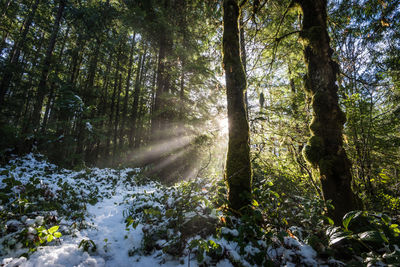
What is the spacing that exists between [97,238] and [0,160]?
9.04 metres

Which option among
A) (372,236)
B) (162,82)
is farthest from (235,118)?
(162,82)

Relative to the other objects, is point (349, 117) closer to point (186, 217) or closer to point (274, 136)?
point (274, 136)

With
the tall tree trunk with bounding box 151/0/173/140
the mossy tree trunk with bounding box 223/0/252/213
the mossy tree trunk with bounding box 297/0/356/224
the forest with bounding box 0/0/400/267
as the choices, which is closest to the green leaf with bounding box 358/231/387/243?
the forest with bounding box 0/0/400/267

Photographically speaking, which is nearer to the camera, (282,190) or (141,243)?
(141,243)

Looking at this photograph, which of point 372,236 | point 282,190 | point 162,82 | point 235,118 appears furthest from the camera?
point 162,82

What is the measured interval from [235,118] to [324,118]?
150cm

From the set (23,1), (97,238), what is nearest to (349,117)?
(97,238)

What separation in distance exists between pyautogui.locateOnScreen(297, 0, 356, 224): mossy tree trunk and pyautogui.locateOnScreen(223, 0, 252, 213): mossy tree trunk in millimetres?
1088

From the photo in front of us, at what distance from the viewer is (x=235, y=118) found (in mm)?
3342

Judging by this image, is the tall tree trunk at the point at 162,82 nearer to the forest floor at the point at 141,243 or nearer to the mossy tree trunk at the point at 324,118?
the forest floor at the point at 141,243

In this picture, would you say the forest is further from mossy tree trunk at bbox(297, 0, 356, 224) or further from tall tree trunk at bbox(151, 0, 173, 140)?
tall tree trunk at bbox(151, 0, 173, 140)

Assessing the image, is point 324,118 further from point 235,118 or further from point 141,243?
point 141,243

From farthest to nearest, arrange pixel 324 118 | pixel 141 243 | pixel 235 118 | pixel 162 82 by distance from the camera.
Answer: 1. pixel 162 82
2. pixel 235 118
3. pixel 324 118
4. pixel 141 243

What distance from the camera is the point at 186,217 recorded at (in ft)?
8.31
